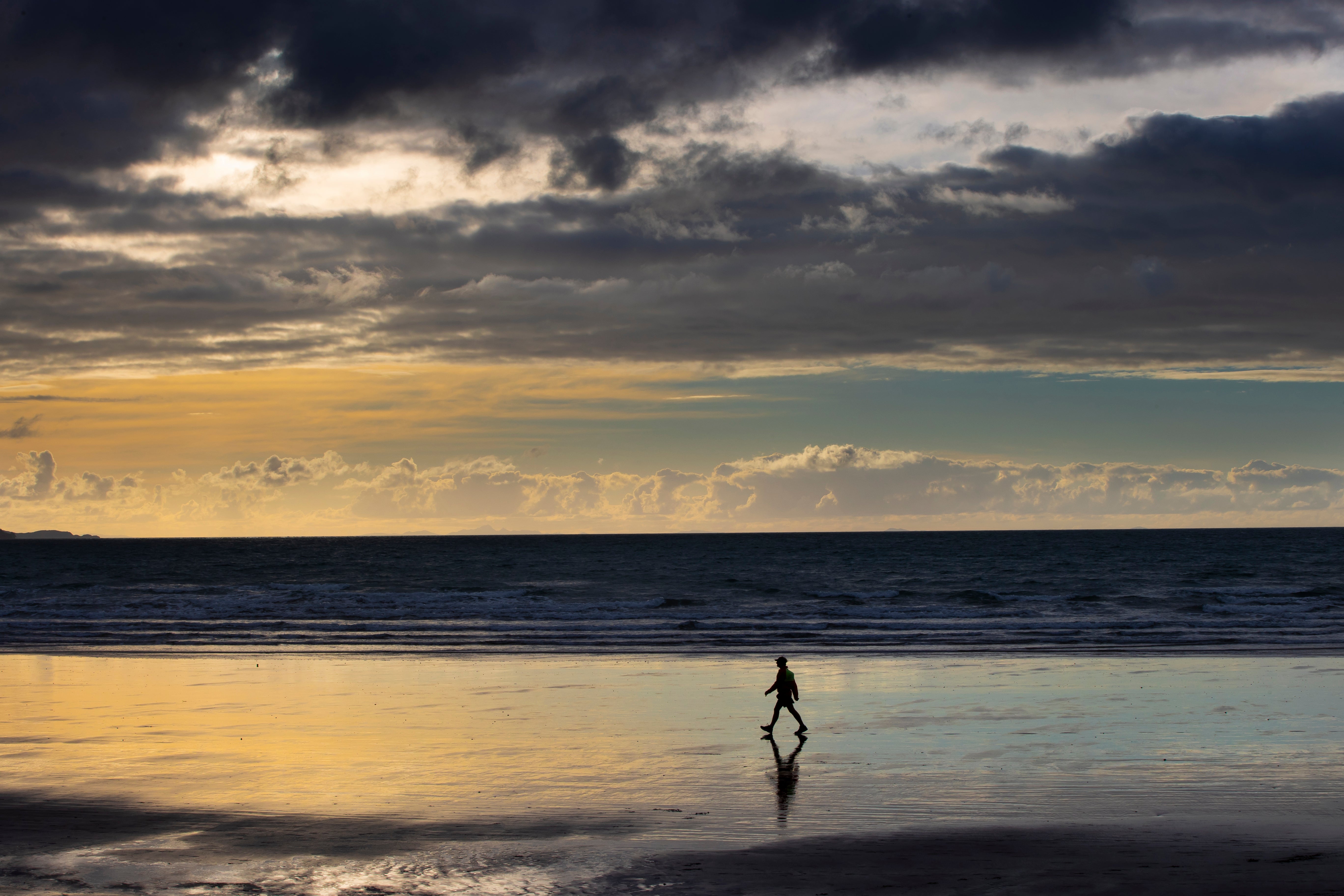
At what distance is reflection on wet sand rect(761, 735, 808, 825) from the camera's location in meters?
12.8

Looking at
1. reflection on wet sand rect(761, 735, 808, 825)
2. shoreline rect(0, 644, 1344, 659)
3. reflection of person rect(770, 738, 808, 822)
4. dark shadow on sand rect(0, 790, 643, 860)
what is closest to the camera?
dark shadow on sand rect(0, 790, 643, 860)

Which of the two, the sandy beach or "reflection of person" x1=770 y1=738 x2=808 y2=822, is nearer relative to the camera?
the sandy beach

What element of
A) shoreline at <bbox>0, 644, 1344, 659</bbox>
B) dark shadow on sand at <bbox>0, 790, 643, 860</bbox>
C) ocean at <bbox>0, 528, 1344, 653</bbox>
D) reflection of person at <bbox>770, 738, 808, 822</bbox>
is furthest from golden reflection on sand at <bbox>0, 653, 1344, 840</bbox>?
ocean at <bbox>0, 528, 1344, 653</bbox>

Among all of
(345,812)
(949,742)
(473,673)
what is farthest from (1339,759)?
(473,673)

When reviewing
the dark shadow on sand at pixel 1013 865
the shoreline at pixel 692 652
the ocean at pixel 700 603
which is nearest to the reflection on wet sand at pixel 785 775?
the dark shadow on sand at pixel 1013 865

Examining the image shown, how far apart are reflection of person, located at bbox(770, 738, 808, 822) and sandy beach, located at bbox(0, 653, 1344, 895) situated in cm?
6

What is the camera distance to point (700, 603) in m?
57.0

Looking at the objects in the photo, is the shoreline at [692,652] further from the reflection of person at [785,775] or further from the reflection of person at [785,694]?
the reflection of person at [785,775]

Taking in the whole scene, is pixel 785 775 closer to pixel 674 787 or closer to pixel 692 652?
pixel 674 787

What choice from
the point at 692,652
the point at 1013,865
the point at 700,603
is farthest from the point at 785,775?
the point at 700,603

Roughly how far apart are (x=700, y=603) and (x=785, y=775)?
42.7 meters

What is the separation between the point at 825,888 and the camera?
9.91 m

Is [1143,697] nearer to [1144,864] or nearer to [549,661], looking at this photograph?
[1144,864]

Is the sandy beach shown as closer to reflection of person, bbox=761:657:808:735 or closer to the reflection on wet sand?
the reflection on wet sand
